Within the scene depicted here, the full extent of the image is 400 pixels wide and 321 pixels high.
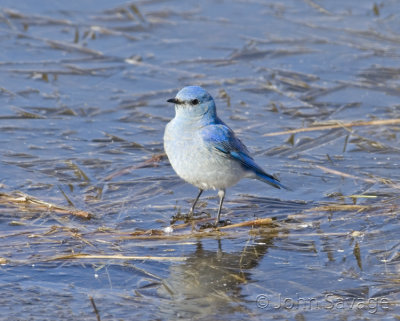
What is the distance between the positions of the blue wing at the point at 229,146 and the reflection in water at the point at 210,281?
67 centimetres

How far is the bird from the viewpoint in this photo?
628 centimetres

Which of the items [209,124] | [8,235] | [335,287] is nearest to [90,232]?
[8,235]

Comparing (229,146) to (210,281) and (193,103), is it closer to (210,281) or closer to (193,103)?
(193,103)

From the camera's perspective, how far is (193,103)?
646 centimetres

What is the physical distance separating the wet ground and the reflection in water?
0.01 meters

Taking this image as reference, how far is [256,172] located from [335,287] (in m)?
1.55

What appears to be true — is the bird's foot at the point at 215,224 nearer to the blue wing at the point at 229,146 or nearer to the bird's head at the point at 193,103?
the blue wing at the point at 229,146

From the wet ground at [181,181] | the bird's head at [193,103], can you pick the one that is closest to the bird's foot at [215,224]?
the wet ground at [181,181]

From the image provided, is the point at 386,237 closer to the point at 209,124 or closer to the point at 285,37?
the point at 209,124

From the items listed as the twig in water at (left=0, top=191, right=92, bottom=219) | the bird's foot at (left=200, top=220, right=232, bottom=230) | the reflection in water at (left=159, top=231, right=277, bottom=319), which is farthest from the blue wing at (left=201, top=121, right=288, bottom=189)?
the twig in water at (left=0, top=191, right=92, bottom=219)

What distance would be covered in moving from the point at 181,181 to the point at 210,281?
77.9 inches

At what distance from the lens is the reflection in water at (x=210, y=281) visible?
4.98 metres

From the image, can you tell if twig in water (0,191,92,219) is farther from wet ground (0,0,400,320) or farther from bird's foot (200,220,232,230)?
bird's foot (200,220,232,230)

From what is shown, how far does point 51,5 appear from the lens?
11.4 meters
